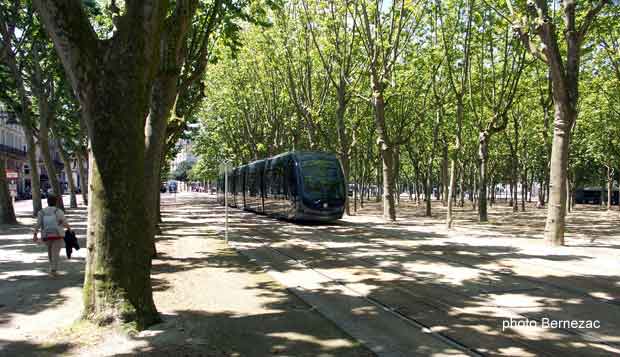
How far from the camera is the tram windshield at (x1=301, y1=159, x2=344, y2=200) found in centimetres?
2086

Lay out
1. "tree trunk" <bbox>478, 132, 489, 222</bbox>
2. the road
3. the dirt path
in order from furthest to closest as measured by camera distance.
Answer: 1. "tree trunk" <bbox>478, 132, 489, 222</bbox>
2. the road
3. the dirt path

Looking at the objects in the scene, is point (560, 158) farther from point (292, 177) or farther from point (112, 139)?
point (112, 139)

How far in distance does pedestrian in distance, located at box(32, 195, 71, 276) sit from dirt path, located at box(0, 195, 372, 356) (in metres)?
0.46

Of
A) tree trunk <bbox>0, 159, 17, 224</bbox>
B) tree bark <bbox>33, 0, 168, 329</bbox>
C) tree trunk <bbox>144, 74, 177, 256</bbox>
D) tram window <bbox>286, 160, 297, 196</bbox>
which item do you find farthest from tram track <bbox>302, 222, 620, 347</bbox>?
tree trunk <bbox>0, 159, 17, 224</bbox>

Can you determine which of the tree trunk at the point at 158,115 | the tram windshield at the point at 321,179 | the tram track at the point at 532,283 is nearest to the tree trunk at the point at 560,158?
the tram track at the point at 532,283

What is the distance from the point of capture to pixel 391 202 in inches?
917

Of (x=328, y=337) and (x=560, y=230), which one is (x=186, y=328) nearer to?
(x=328, y=337)

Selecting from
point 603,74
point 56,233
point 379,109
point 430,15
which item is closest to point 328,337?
point 56,233

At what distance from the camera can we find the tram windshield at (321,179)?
20859mm

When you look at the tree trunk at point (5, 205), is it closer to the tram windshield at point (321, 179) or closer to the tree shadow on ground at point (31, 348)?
the tram windshield at point (321, 179)

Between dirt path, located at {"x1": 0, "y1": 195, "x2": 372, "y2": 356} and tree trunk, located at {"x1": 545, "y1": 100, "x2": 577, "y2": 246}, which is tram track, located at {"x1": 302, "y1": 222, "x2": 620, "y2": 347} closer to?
dirt path, located at {"x1": 0, "y1": 195, "x2": 372, "y2": 356}

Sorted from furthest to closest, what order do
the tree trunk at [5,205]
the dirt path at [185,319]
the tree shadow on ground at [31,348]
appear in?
the tree trunk at [5,205] < the dirt path at [185,319] < the tree shadow on ground at [31,348]

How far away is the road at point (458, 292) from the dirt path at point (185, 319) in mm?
470

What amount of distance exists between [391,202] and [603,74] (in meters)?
15.4
